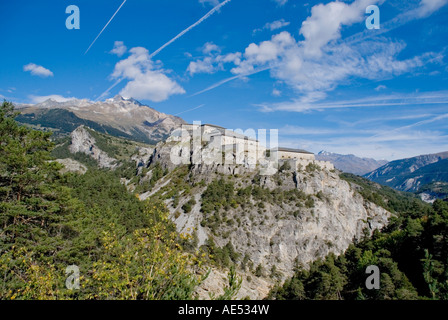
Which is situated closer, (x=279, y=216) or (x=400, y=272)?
(x=400, y=272)

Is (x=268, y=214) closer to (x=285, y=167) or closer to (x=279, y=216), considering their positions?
(x=279, y=216)

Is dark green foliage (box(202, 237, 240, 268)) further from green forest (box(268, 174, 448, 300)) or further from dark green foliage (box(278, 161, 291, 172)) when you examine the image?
dark green foliage (box(278, 161, 291, 172))

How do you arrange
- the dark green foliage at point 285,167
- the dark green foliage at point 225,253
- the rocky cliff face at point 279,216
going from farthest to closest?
the dark green foliage at point 285,167 → the rocky cliff face at point 279,216 → the dark green foliage at point 225,253

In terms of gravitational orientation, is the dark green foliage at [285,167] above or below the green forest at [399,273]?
above

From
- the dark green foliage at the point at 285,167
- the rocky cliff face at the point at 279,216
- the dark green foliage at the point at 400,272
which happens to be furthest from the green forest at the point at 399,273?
the dark green foliage at the point at 285,167

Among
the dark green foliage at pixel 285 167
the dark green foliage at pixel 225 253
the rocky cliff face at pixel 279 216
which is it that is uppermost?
the dark green foliage at pixel 285 167

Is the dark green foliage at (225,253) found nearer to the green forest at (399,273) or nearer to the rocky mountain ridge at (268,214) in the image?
the rocky mountain ridge at (268,214)

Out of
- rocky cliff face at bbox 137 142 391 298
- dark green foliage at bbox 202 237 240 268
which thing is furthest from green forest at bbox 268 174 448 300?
dark green foliage at bbox 202 237 240 268

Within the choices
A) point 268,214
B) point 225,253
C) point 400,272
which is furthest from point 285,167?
point 400,272

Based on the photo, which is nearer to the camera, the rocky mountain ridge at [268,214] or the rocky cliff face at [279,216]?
the rocky mountain ridge at [268,214]
